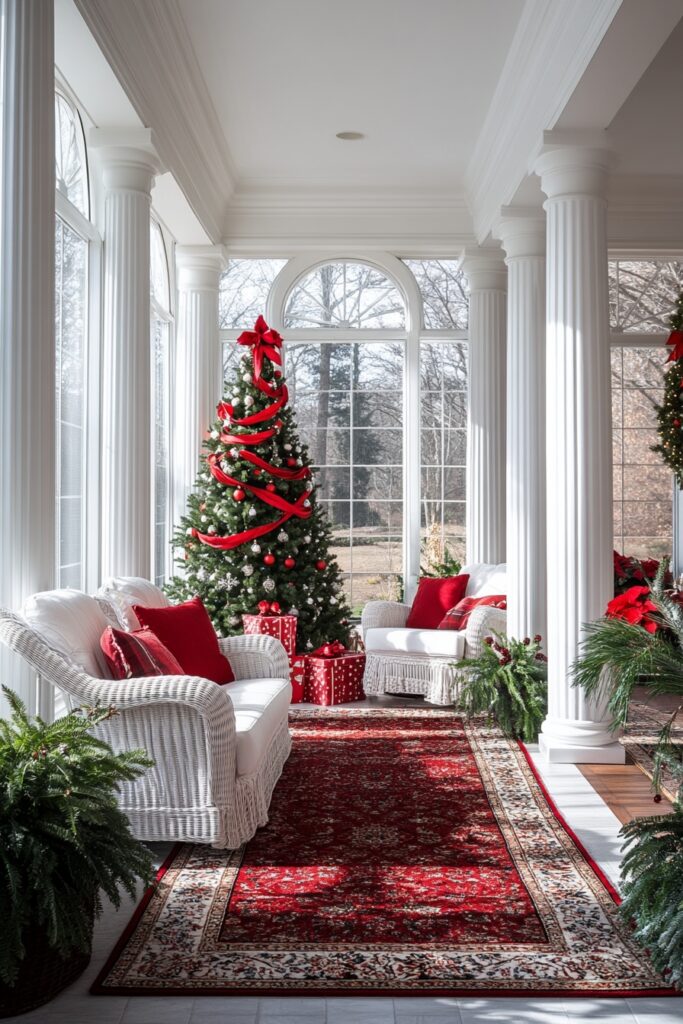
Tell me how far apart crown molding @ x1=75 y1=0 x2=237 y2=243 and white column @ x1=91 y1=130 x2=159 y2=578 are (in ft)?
1.13

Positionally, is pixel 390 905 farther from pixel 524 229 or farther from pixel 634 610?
pixel 524 229

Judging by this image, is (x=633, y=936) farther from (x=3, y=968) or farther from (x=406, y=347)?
(x=406, y=347)

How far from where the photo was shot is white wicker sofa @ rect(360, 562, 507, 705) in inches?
260

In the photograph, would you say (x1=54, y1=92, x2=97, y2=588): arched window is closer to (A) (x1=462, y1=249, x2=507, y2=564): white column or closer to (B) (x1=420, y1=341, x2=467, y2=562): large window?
(A) (x1=462, y1=249, x2=507, y2=564): white column

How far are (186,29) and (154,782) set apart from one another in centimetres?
421

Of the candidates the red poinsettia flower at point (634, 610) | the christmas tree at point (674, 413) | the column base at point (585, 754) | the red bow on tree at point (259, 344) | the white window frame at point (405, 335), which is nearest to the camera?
the red poinsettia flower at point (634, 610)

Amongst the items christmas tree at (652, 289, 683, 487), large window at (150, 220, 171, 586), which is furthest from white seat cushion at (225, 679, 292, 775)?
christmas tree at (652, 289, 683, 487)

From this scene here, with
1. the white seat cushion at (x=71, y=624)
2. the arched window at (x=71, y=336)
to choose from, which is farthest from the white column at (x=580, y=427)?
the arched window at (x=71, y=336)

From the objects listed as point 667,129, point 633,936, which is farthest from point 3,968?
point 667,129

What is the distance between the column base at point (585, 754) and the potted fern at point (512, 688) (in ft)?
1.54

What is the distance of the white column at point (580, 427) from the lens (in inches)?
199

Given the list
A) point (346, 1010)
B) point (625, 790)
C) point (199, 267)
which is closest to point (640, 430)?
point (199, 267)

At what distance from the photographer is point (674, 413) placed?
25.8 ft

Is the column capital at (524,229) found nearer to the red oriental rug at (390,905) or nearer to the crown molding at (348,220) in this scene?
the crown molding at (348,220)
